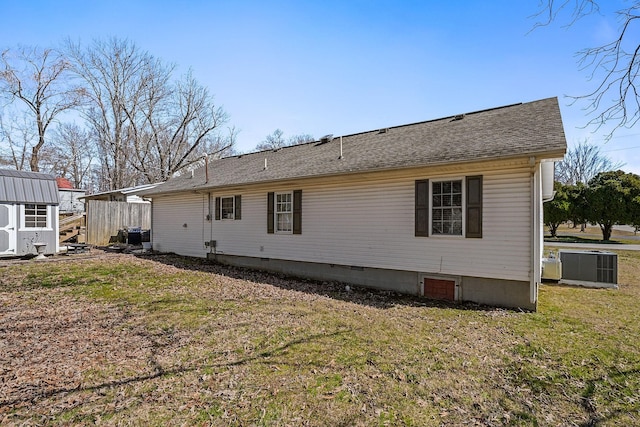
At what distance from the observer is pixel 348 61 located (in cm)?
1064

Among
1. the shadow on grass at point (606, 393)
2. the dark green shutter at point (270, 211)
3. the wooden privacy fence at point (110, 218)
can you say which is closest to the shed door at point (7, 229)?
the wooden privacy fence at point (110, 218)

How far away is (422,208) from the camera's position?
7.54 metres

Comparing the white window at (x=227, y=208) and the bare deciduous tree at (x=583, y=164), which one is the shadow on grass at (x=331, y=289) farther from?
the bare deciduous tree at (x=583, y=164)

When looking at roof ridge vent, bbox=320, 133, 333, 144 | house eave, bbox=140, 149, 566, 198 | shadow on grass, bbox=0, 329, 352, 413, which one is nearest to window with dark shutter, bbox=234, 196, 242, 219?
house eave, bbox=140, 149, 566, 198

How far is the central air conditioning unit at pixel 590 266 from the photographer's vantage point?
8.99 metres

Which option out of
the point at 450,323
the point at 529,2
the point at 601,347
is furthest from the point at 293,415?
the point at 529,2

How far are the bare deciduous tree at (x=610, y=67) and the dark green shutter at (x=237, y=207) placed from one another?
9.40 m

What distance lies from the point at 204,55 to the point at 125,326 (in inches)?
435

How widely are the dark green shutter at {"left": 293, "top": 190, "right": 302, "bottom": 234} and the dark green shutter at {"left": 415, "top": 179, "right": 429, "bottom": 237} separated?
3.50 metres

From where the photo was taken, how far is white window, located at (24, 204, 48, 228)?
12.4 m

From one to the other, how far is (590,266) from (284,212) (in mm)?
8603

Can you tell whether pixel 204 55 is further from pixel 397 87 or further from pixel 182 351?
pixel 182 351

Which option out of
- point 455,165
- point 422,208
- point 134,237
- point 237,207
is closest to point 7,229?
point 134,237

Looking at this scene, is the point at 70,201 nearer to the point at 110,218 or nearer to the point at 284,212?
the point at 110,218
